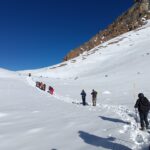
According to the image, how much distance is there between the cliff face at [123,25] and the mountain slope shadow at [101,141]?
101 metres

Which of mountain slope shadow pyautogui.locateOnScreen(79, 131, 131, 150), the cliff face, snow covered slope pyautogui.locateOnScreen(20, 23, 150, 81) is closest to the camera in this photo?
mountain slope shadow pyautogui.locateOnScreen(79, 131, 131, 150)

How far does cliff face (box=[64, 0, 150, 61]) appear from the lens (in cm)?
11238

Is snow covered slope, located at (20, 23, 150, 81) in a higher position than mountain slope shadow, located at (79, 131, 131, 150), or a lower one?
higher

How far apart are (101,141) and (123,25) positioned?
11080 centimetres

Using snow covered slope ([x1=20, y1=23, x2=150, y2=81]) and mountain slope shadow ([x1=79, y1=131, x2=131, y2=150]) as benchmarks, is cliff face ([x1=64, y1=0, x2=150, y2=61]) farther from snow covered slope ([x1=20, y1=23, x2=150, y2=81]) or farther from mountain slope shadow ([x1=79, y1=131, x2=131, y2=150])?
mountain slope shadow ([x1=79, y1=131, x2=131, y2=150])

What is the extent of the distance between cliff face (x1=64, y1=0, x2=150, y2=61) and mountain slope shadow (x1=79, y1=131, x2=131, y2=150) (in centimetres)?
10081

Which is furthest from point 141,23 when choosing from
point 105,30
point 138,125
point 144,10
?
point 138,125

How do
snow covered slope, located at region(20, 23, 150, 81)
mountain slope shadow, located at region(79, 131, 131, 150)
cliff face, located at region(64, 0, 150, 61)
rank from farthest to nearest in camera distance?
cliff face, located at region(64, 0, 150, 61) → snow covered slope, located at region(20, 23, 150, 81) → mountain slope shadow, located at region(79, 131, 131, 150)

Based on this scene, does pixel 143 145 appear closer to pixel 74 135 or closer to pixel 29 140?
pixel 74 135

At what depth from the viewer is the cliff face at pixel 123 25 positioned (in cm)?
11238

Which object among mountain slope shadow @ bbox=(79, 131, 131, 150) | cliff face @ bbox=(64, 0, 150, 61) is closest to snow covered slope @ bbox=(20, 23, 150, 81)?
cliff face @ bbox=(64, 0, 150, 61)

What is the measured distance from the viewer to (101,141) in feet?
33.3

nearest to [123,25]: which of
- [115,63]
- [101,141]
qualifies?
[115,63]

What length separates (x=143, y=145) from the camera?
9945 mm
